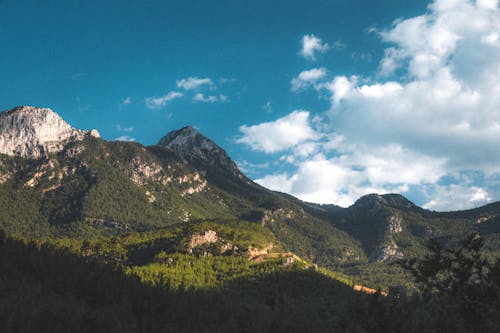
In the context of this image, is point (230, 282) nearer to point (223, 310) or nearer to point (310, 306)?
point (310, 306)

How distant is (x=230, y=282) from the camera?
7200 inches

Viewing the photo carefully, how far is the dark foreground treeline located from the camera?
31391 mm

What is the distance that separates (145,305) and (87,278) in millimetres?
15509

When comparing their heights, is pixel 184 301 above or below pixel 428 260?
below

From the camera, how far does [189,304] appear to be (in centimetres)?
6325

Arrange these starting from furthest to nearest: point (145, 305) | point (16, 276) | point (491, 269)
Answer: point (16, 276) < point (145, 305) < point (491, 269)

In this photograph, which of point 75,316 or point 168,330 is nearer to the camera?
point 75,316

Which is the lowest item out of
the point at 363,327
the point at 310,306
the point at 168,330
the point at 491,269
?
the point at 310,306

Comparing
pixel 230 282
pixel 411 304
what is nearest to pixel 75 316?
pixel 411 304

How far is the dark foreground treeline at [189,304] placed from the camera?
1236 inches

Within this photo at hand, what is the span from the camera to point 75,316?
4166cm

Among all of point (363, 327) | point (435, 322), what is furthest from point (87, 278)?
point (435, 322)

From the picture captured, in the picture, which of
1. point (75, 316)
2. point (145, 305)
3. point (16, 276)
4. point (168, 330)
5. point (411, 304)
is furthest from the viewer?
point (16, 276)

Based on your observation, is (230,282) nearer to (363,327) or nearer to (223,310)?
(223,310)
